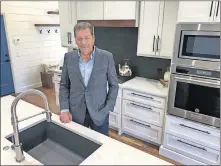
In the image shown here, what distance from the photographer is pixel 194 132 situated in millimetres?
1993

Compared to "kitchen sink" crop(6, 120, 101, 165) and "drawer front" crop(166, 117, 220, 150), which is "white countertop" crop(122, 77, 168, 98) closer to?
"drawer front" crop(166, 117, 220, 150)

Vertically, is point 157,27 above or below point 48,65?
above

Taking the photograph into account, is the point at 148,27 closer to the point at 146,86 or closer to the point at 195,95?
the point at 146,86

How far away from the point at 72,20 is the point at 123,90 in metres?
1.47

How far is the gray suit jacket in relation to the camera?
146cm

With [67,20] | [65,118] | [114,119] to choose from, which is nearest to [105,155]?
[65,118]

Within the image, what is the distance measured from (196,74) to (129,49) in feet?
4.19

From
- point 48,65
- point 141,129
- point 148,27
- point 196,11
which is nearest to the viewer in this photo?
point 196,11

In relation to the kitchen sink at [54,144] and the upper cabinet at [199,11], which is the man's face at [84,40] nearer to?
the kitchen sink at [54,144]

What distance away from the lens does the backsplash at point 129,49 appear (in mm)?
2690

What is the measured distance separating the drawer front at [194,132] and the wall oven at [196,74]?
8cm

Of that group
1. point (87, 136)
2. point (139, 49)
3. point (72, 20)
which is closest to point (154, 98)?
point (139, 49)

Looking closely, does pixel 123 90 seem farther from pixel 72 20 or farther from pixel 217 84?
pixel 72 20

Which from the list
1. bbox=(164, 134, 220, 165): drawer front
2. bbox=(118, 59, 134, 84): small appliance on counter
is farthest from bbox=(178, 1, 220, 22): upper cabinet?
bbox=(164, 134, 220, 165): drawer front
